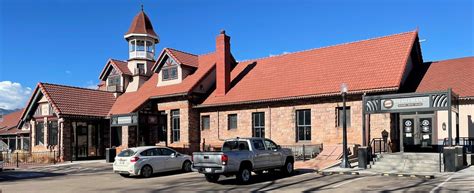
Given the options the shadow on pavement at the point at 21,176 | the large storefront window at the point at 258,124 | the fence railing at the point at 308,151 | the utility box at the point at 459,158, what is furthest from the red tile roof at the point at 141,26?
the utility box at the point at 459,158

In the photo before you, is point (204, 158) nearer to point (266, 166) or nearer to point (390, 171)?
point (266, 166)

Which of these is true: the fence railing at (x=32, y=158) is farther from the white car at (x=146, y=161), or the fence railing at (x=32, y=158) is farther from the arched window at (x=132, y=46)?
the white car at (x=146, y=161)

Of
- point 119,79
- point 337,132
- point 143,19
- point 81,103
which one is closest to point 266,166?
point 337,132

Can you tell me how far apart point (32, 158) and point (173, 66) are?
39.3 ft

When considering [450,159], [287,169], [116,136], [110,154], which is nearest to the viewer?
[450,159]

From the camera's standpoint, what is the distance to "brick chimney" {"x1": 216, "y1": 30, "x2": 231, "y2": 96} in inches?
1254

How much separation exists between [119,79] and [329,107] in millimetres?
20379

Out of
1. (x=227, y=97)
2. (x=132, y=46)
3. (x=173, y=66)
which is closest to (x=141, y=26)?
(x=132, y=46)

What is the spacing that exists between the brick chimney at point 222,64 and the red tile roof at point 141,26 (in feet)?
35.6

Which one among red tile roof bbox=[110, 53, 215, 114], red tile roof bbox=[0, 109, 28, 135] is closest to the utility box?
red tile roof bbox=[110, 53, 215, 114]

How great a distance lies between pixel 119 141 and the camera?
1366 inches

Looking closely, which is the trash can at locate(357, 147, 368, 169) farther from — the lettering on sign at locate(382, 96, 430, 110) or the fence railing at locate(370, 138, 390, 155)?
the fence railing at locate(370, 138, 390, 155)

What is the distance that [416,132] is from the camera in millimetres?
24828

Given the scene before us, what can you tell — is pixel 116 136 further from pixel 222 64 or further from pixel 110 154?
pixel 222 64
